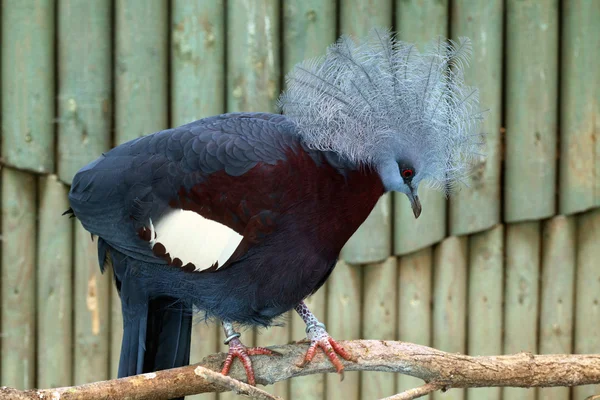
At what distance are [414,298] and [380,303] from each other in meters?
0.16

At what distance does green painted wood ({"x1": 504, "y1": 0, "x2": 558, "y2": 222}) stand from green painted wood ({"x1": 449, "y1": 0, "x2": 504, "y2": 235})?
2.2 inches

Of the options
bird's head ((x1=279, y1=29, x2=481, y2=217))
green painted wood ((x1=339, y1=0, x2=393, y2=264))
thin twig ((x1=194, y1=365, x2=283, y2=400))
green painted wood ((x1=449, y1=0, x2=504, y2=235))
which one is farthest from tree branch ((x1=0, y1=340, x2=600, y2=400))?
green painted wood ((x1=449, y1=0, x2=504, y2=235))

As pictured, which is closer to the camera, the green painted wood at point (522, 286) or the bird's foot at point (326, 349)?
the bird's foot at point (326, 349)

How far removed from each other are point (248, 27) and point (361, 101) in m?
1.36

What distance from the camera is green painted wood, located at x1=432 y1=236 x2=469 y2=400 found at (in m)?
3.55

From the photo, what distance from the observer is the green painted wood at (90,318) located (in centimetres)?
346

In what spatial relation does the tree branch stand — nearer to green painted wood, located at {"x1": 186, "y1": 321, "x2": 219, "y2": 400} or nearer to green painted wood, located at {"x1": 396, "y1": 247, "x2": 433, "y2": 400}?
green painted wood, located at {"x1": 186, "y1": 321, "x2": 219, "y2": 400}

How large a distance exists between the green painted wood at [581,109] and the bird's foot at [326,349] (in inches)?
64.9

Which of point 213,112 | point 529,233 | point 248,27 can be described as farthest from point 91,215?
point 529,233

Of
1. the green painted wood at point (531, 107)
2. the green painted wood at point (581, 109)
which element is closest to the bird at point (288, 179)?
the green painted wood at point (531, 107)

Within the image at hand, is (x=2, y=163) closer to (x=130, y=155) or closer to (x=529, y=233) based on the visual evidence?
(x=130, y=155)

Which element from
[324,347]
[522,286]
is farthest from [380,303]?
[324,347]

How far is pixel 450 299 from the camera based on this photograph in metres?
3.57

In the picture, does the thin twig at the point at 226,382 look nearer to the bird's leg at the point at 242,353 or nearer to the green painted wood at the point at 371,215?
the bird's leg at the point at 242,353
